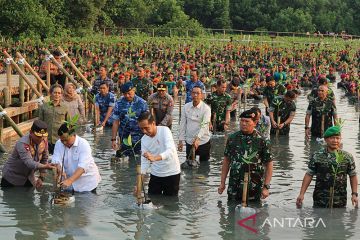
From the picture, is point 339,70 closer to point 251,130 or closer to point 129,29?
point 129,29

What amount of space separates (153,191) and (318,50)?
45556mm

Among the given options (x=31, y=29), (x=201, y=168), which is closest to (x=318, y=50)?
(x=31, y=29)

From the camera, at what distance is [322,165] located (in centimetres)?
1098

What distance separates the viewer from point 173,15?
7200cm

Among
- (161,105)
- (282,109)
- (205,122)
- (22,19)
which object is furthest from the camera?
(22,19)

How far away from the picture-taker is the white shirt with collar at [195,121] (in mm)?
14797

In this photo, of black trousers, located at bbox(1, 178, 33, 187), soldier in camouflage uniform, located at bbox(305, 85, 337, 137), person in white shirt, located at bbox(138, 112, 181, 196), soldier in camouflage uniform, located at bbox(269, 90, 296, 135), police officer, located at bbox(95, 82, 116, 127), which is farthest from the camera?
police officer, located at bbox(95, 82, 116, 127)

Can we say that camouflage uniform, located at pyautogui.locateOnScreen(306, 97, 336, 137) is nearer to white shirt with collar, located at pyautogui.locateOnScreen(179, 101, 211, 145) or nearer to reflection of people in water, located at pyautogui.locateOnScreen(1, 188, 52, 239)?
white shirt with collar, located at pyautogui.locateOnScreen(179, 101, 211, 145)

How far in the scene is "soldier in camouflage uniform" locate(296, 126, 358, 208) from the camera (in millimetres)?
10922

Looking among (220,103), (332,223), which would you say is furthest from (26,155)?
(220,103)

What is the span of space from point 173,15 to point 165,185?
60.5 m

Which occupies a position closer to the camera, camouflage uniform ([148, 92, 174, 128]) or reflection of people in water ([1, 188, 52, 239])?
reflection of people in water ([1, 188, 52, 239])

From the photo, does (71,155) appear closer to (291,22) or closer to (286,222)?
(286,222)

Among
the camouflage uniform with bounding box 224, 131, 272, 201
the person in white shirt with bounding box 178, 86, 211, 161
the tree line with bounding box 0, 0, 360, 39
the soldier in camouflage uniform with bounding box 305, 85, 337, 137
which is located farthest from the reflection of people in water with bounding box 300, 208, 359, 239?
the tree line with bounding box 0, 0, 360, 39
